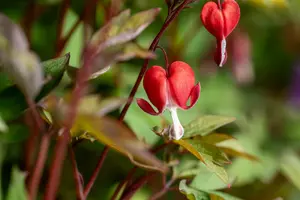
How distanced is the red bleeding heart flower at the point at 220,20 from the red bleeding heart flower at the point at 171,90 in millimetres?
45

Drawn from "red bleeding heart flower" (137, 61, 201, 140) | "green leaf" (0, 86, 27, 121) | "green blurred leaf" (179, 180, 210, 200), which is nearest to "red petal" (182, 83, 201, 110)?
"red bleeding heart flower" (137, 61, 201, 140)

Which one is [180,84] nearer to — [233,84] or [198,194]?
[198,194]

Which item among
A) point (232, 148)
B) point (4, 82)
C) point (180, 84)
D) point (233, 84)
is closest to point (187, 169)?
point (232, 148)

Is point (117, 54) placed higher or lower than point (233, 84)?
higher

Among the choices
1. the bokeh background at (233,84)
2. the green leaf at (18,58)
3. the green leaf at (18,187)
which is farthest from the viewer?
the bokeh background at (233,84)

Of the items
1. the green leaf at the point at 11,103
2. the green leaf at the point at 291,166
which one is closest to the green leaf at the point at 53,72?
the green leaf at the point at 11,103

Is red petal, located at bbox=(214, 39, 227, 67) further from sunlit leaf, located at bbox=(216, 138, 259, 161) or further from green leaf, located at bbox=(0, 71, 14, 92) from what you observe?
green leaf, located at bbox=(0, 71, 14, 92)

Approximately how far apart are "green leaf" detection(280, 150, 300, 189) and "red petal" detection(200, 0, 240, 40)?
562 millimetres

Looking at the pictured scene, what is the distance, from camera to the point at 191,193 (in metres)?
0.68

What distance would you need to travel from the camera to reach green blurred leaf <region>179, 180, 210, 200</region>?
68 centimetres

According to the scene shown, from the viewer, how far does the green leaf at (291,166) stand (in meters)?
1.17

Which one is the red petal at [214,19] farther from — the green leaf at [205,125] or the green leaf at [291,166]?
the green leaf at [291,166]

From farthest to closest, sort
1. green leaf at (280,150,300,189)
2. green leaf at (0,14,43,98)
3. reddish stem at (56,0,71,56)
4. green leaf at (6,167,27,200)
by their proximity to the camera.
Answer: green leaf at (280,150,300,189)
reddish stem at (56,0,71,56)
green leaf at (6,167,27,200)
green leaf at (0,14,43,98)

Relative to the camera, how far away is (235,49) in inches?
62.9
